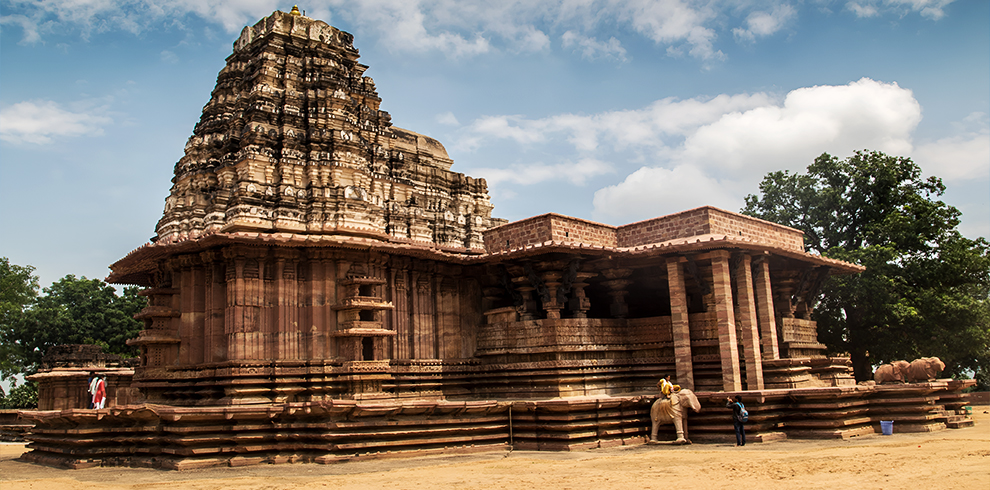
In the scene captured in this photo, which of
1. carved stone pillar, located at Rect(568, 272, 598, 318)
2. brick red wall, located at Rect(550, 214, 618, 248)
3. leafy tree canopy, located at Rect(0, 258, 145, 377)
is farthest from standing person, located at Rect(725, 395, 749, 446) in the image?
leafy tree canopy, located at Rect(0, 258, 145, 377)

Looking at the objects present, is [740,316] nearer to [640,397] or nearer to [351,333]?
[640,397]

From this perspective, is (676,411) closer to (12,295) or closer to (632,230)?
(632,230)

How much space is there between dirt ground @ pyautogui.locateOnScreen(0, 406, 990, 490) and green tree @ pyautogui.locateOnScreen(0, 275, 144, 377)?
32.7 m

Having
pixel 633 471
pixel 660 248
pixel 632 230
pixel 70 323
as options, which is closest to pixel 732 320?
pixel 660 248

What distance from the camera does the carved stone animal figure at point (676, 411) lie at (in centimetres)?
1425

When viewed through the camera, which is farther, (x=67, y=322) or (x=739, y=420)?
(x=67, y=322)

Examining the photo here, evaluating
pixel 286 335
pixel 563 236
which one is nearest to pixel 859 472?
pixel 563 236

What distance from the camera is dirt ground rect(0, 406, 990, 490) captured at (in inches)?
378

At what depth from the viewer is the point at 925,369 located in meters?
15.9

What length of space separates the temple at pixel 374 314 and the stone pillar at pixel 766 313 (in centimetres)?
5

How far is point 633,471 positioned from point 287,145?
507 inches

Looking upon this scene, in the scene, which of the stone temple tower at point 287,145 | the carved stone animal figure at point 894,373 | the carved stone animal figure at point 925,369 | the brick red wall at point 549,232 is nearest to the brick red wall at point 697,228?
the brick red wall at point 549,232

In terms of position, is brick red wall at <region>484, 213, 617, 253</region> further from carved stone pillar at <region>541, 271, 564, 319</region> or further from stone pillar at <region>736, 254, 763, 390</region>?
stone pillar at <region>736, 254, 763, 390</region>

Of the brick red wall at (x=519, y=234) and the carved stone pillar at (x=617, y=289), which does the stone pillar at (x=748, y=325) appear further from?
the brick red wall at (x=519, y=234)
